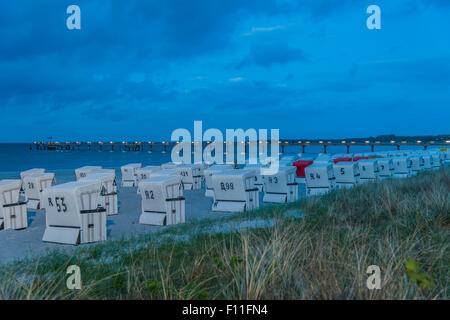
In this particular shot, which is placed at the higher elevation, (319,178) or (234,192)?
(319,178)

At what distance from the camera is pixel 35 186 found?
13719mm

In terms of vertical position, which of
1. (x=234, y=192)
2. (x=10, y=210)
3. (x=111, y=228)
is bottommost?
(x=111, y=228)

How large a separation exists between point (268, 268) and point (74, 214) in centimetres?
600

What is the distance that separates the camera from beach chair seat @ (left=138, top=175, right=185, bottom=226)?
1016cm

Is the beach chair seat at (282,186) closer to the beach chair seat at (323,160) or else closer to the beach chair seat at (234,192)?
the beach chair seat at (234,192)

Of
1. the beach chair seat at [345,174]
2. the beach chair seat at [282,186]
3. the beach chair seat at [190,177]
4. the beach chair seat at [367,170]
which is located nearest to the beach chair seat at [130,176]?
the beach chair seat at [190,177]

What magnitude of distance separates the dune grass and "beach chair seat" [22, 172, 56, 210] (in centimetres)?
870

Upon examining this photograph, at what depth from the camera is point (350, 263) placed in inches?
153

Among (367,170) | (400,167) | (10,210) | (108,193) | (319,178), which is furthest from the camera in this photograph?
(400,167)

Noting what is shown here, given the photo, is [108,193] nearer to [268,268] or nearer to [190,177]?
[190,177]

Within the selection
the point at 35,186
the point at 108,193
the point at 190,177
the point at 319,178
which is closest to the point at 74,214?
the point at 108,193

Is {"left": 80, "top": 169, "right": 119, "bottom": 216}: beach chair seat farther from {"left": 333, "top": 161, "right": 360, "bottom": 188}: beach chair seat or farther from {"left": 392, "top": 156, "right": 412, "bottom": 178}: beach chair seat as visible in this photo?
{"left": 392, "top": 156, "right": 412, "bottom": 178}: beach chair seat

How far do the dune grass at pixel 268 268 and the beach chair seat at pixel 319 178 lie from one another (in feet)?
26.5
